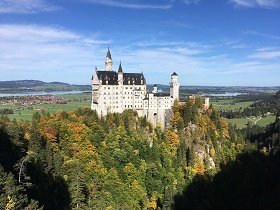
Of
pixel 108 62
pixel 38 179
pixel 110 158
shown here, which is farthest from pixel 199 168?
pixel 38 179

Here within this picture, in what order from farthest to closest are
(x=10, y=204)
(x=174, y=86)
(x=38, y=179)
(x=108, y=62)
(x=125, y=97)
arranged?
(x=174, y=86), (x=108, y=62), (x=125, y=97), (x=38, y=179), (x=10, y=204)

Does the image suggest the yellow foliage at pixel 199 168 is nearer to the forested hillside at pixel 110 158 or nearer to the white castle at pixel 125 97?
the forested hillside at pixel 110 158

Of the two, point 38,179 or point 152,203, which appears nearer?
point 38,179

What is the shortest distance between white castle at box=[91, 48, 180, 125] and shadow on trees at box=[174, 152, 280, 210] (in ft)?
95.3

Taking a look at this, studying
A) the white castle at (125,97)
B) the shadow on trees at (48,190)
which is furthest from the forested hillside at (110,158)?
the white castle at (125,97)

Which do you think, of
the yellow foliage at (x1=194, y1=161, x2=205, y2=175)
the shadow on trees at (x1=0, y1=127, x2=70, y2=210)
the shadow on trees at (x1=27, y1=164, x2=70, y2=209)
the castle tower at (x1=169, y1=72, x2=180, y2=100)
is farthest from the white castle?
the shadow on trees at (x1=27, y1=164, x2=70, y2=209)

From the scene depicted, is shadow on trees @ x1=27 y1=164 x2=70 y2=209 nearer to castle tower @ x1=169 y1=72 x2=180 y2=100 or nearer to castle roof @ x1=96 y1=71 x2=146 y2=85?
castle roof @ x1=96 y1=71 x2=146 y2=85

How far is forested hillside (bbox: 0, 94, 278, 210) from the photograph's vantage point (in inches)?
1606

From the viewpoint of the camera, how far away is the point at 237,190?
66.1m

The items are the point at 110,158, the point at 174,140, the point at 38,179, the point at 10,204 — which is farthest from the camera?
the point at 174,140

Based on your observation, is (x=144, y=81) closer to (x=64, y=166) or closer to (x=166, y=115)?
(x=166, y=115)

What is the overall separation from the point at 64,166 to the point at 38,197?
698 inches

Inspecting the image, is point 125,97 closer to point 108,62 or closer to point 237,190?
point 108,62

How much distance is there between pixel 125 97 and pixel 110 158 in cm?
3176
